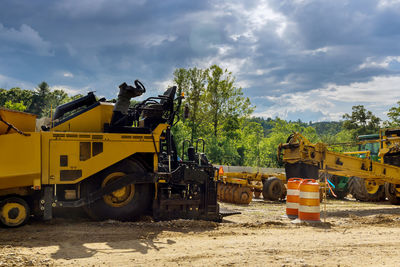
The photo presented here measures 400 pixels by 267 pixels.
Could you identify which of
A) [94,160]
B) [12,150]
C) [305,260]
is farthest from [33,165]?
[305,260]

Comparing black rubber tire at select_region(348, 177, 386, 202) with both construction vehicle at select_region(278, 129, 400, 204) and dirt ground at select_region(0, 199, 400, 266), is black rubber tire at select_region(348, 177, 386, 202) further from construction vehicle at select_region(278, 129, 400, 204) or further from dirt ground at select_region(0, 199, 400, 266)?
dirt ground at select_region(0, 199, 400, 266)

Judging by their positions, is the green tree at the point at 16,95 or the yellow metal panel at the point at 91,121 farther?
the green tree at the point at 16,95

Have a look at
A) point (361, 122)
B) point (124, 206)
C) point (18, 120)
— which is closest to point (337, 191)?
point (124, 206)

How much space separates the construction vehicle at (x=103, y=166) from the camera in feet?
27.4

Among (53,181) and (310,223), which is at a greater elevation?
(53,181)

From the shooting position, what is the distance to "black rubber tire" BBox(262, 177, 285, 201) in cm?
1817

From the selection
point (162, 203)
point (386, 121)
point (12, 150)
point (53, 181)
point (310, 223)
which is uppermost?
point (386, 121)

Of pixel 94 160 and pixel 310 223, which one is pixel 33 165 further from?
pixel 310 223

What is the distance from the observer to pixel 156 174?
30.7ft

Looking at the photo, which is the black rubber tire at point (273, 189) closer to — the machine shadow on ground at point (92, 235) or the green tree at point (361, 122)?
the machine shadow on ground at point (92, 235)

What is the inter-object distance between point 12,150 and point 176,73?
29844 mm

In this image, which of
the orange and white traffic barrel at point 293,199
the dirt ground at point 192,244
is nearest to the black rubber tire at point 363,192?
the orange and white traffic barrel at point 293,199

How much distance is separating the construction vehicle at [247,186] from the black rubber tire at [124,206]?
7157 mm

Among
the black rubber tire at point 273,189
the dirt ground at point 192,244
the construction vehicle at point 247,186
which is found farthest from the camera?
the black rubber tire at point 273,189
